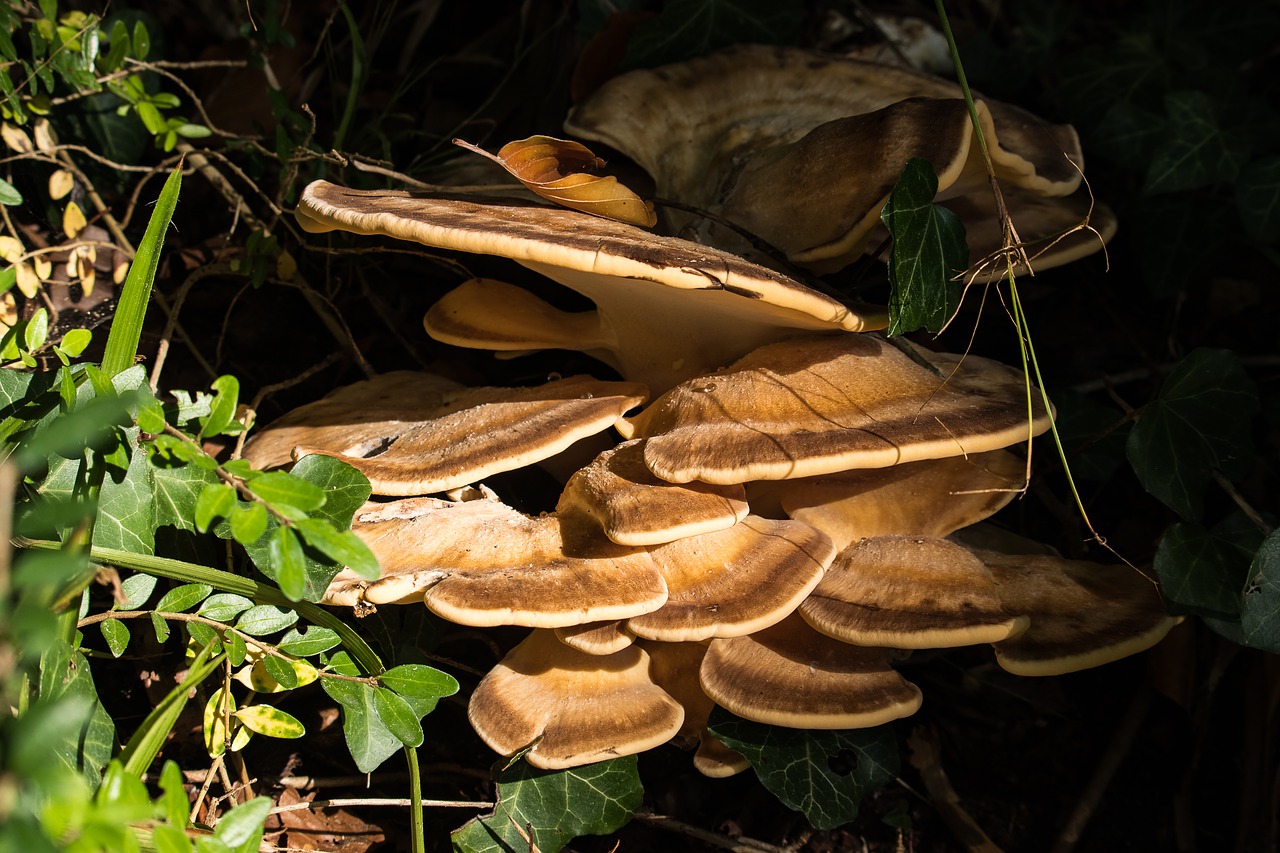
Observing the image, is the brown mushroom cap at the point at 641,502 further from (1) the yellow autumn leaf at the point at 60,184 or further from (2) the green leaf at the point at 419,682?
(1) the yellow autumn leaf at the point at 60,184

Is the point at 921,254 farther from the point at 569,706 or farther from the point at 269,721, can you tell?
the point at 269,721

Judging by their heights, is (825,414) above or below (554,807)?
above

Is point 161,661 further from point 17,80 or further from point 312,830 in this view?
point 17,80

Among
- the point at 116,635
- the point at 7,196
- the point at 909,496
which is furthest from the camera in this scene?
the point at 7,196

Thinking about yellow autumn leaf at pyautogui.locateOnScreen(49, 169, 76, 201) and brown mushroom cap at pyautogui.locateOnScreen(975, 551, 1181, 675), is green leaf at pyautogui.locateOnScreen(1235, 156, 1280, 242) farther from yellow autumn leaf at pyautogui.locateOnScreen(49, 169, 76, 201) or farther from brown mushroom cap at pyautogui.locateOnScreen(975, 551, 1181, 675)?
yellow autumn leaf at pyautogui.locateOnScreen(49, 169, 76, 201)

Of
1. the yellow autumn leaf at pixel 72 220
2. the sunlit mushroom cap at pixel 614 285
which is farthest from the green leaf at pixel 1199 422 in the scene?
the yellow autumn leaf at pixel 72 220

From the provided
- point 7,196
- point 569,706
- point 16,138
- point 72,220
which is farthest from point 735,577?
point 16,138

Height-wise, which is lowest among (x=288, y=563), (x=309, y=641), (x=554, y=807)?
(x=554, y=807)

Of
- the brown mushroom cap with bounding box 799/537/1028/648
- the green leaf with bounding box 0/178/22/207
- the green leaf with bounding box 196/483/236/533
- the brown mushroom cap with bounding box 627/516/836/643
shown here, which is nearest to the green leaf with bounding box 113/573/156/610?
the green leaf with bounding box 196/483/236/533
